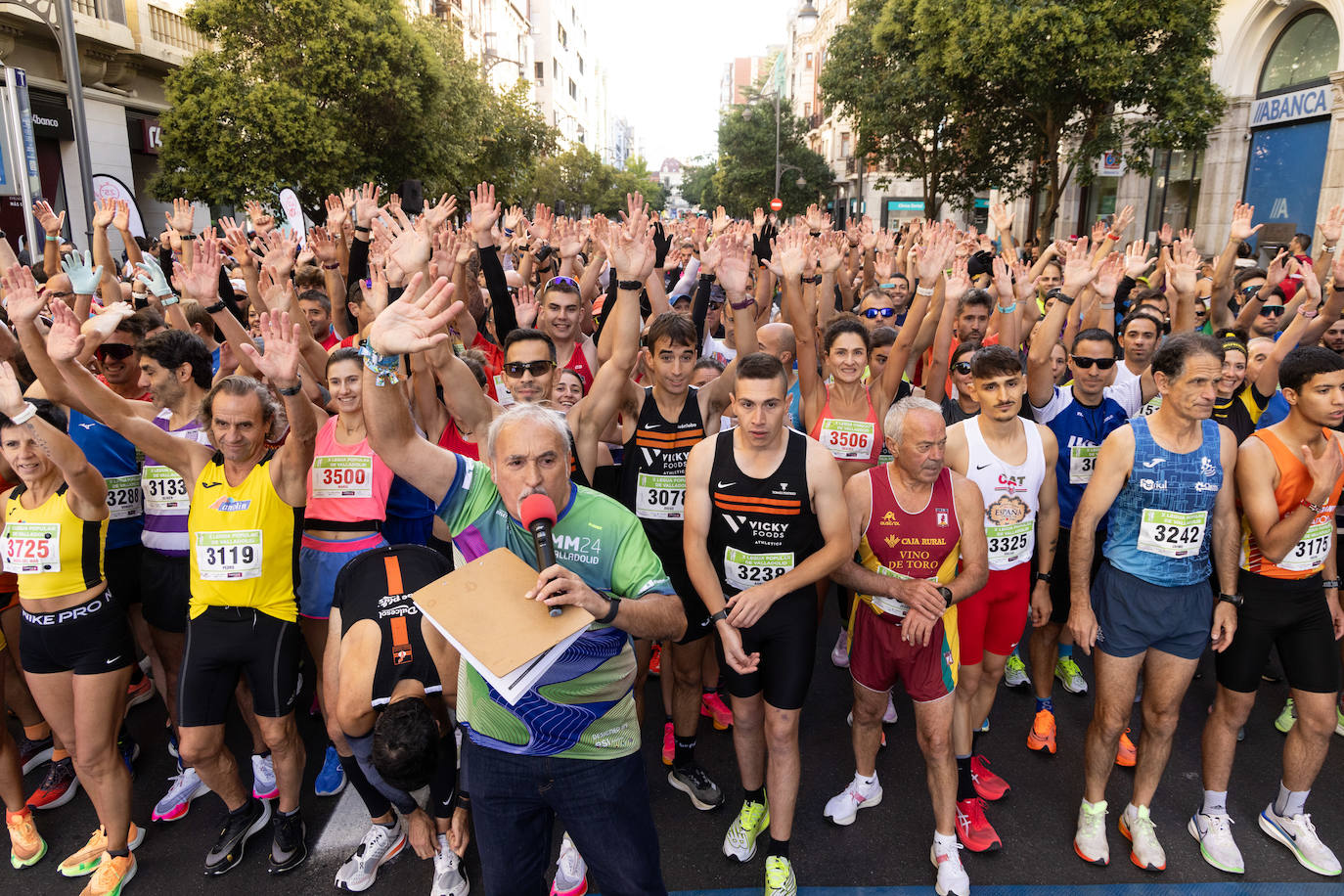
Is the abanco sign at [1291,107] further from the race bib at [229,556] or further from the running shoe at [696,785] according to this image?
the race bib at [229,556]

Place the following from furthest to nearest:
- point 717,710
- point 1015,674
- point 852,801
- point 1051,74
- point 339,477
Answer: point 1051,74
point 1015,674
point 717,710
point 852,801
point 339,477

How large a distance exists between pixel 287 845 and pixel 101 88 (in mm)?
20927

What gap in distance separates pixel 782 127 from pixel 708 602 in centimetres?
4553

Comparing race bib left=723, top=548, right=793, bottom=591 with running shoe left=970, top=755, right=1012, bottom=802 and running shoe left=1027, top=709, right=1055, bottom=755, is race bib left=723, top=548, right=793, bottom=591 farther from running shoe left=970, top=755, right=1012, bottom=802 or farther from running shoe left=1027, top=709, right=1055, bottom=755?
running shoe left=1027, top=709, right=1055, bottom=755

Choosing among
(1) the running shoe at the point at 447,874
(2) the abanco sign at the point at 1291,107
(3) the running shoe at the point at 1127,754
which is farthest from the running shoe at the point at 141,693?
(2) the abanco sign at the point at 1291,107

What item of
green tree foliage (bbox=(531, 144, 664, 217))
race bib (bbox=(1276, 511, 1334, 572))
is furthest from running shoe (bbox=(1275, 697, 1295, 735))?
green tree foliage (bbox=(531, 144, 664, 217))

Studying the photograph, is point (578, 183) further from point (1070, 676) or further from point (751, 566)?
point (751, 566)

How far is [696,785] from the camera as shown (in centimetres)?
385

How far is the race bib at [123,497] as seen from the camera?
3912 millimetres

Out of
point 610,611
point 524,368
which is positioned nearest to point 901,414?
point 610,611

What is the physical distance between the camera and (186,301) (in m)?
5.69

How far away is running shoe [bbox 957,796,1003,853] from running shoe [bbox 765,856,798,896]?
80 centimetres

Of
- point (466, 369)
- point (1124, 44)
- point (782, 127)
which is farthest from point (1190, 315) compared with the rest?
point (782, 127)

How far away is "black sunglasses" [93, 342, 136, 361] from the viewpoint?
436 cm
